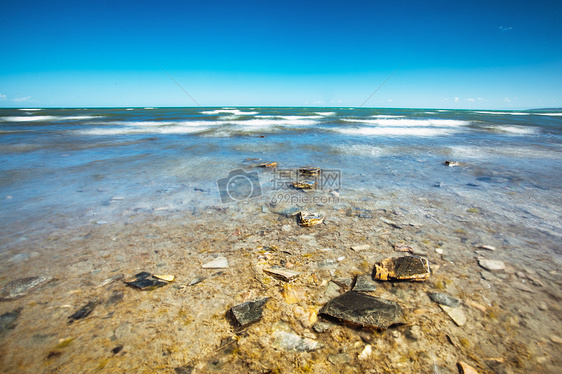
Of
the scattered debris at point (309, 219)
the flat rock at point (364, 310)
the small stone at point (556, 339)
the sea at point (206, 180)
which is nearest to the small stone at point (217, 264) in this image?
the flat rock at point (364, 310)

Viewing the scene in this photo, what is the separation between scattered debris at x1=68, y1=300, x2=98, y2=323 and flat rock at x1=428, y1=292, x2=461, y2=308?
274cm

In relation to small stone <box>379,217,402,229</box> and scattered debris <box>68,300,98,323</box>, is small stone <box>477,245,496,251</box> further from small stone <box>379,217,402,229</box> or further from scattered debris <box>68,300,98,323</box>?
scattered debris <box>68,300,98,323</box>

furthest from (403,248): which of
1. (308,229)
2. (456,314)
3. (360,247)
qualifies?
(308,229)

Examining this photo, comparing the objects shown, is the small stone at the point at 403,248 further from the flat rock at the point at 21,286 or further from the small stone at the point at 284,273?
the flat rock at the point at 21,286

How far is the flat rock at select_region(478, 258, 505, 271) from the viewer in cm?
229

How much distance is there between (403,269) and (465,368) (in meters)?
0.84

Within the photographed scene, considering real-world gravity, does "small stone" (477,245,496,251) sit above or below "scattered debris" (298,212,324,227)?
below

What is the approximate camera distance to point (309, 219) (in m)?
3.28

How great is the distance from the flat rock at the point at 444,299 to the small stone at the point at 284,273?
1.15 metres

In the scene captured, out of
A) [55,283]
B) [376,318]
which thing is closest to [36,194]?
[55,283]

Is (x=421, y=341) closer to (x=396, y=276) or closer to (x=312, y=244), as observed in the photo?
(x=396, y=276)

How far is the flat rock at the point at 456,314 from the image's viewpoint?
1717 millimetres

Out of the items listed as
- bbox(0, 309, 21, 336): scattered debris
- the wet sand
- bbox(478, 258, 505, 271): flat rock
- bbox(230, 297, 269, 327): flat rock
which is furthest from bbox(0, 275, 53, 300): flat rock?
bbox(478, 258, 505, 271): flat rock

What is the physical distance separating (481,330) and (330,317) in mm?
1054
